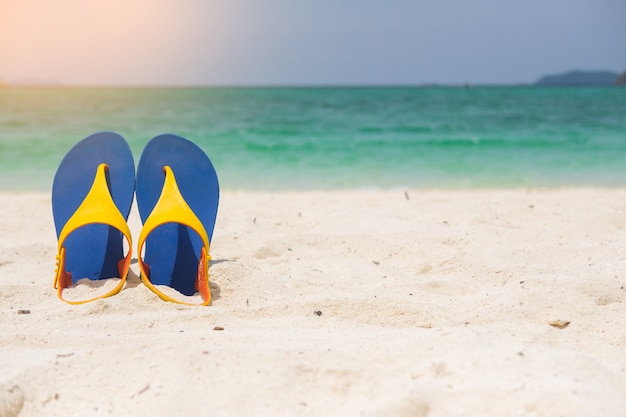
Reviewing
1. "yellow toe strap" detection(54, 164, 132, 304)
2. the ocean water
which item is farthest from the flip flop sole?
the ocean water

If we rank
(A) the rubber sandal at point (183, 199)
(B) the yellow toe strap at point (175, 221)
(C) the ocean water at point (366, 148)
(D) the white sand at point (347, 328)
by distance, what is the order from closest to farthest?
(D) the white sand at point (347, 328) < (B) the yellow toe strap at point (175, 221) < (A) the rubber sandal at point (183, 199) < (C) the ocean water at point (366, 148)

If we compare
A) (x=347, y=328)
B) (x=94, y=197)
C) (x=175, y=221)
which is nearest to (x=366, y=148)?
(x=94, y=197)

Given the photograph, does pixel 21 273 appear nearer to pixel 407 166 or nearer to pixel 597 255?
pixel 597 255

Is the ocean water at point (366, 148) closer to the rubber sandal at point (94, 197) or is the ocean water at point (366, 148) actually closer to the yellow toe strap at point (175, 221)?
the rubber sandal at point (94, 197)

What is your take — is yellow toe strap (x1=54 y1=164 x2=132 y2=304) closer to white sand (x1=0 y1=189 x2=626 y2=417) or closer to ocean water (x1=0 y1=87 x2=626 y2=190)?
white sand (x1=0 y1=189 x2=626 y2=417)

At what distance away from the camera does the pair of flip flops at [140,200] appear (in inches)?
95.6

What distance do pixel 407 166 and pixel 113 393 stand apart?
236 inches

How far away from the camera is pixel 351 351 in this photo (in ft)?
5.43

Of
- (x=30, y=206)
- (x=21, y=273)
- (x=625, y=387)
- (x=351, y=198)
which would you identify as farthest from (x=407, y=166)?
(x=625, y=387)

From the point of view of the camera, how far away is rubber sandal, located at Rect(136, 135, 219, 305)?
7.93ft

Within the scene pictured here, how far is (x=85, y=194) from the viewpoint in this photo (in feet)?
8.43

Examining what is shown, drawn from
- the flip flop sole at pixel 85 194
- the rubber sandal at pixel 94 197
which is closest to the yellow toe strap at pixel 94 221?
the rubber sandal at pixel 94 197

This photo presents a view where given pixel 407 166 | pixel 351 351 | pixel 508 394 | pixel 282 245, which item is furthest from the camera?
pixel 407 166

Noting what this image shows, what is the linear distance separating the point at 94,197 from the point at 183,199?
0.33 metres
